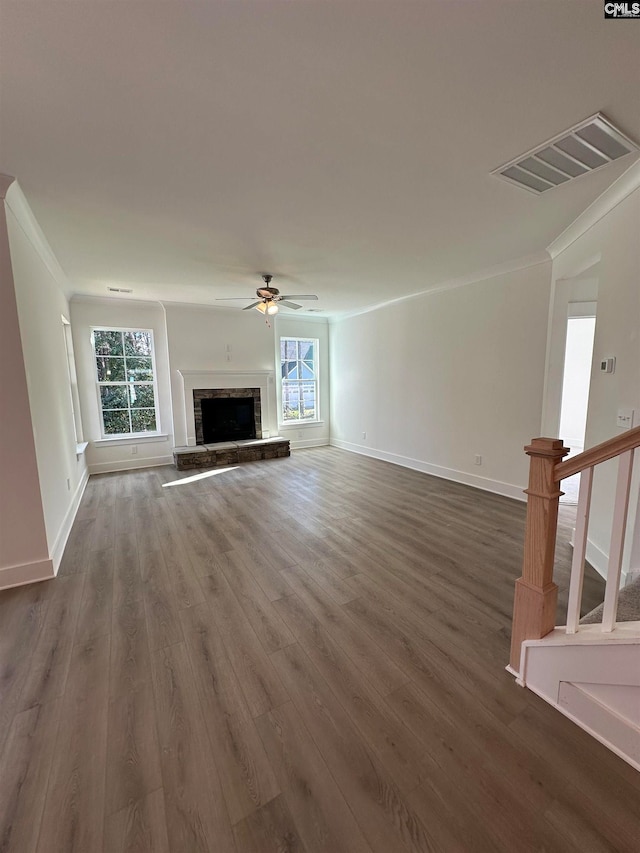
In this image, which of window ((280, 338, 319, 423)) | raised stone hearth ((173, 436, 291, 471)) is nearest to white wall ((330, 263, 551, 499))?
window ((280, 338, 319, 423))

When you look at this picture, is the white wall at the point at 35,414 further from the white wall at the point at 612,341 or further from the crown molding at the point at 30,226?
the white wall at the point at 612,341

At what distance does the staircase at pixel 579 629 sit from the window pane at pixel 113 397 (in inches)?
230

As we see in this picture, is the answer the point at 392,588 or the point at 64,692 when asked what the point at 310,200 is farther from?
the point at 64,692

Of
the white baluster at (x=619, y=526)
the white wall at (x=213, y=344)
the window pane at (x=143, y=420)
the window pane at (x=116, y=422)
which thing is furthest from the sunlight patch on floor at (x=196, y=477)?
the white baluster at (x=619, y=526)

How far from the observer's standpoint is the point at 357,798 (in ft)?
3.90

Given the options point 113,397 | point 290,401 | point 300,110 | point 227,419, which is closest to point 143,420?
point 113,397

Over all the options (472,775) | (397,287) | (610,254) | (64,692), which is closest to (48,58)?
(64,692)

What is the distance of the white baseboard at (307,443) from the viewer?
7.16 m

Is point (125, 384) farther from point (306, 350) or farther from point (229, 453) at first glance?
point (306, 350)

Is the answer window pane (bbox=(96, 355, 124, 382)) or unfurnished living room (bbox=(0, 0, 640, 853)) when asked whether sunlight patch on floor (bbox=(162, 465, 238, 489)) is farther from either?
window pane (bbox=(96, 355, 124, 382))

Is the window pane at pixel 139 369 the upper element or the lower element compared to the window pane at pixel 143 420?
upper

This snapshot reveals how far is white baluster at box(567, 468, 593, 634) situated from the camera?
1.41 m

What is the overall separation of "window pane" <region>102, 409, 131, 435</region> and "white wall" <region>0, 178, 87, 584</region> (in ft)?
6.57

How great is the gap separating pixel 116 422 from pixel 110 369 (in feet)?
2.78
